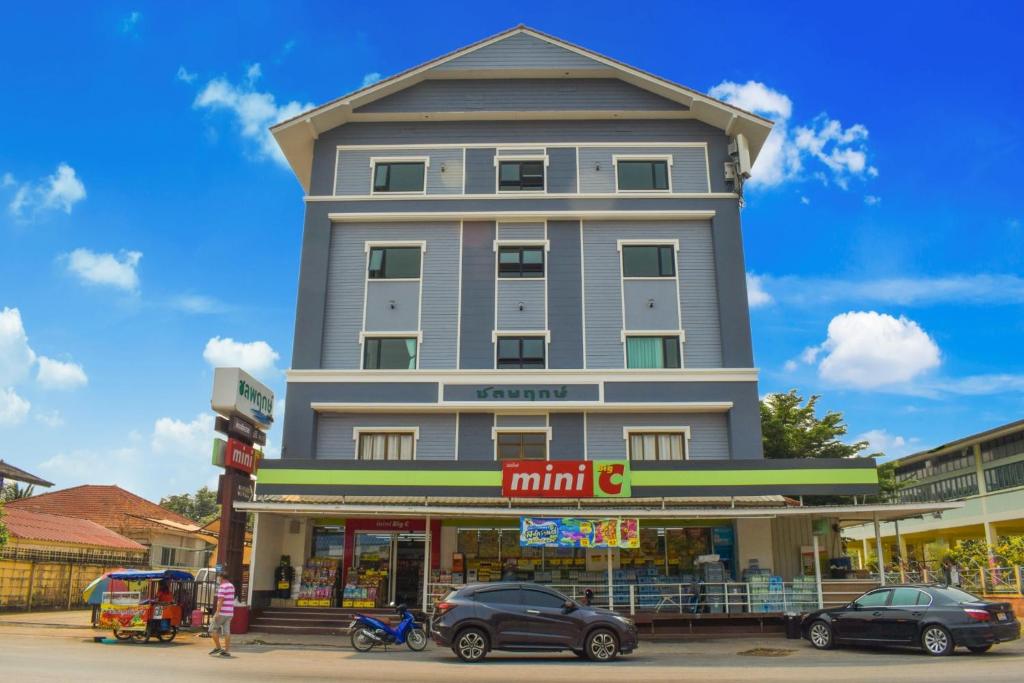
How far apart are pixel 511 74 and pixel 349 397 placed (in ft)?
43.4

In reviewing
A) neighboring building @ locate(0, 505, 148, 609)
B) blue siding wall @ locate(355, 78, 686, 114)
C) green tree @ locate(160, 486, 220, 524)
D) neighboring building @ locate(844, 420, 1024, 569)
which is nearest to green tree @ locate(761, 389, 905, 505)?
neighboring building @ locate(844, 420, 1024, 569)

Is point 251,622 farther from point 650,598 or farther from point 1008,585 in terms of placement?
point 1008,585

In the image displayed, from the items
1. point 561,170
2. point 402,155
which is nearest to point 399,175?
point 402,155

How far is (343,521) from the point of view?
26.0 metres

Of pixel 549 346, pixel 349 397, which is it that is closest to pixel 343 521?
pixel 349 397

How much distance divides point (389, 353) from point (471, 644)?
44.4 feet

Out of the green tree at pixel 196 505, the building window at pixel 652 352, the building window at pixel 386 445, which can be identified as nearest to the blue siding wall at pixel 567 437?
the building window at pixel 652 352

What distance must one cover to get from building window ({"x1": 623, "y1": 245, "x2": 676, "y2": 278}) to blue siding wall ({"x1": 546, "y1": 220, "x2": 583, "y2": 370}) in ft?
5.63

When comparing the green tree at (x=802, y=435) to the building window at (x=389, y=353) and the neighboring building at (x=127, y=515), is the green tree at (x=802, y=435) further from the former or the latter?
the neighboring building at (x=127, y=515)

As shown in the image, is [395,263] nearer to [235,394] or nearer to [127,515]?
[235,394]

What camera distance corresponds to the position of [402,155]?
30719 mm

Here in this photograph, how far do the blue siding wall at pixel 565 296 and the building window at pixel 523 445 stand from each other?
8.05 feet

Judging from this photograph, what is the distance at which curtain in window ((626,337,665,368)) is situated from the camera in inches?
1120

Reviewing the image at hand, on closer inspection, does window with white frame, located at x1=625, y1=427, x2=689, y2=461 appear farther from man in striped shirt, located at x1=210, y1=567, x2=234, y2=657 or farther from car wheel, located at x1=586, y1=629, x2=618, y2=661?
man in striped shirt, located at x1=210, y1=567, x2=234, y2=657
